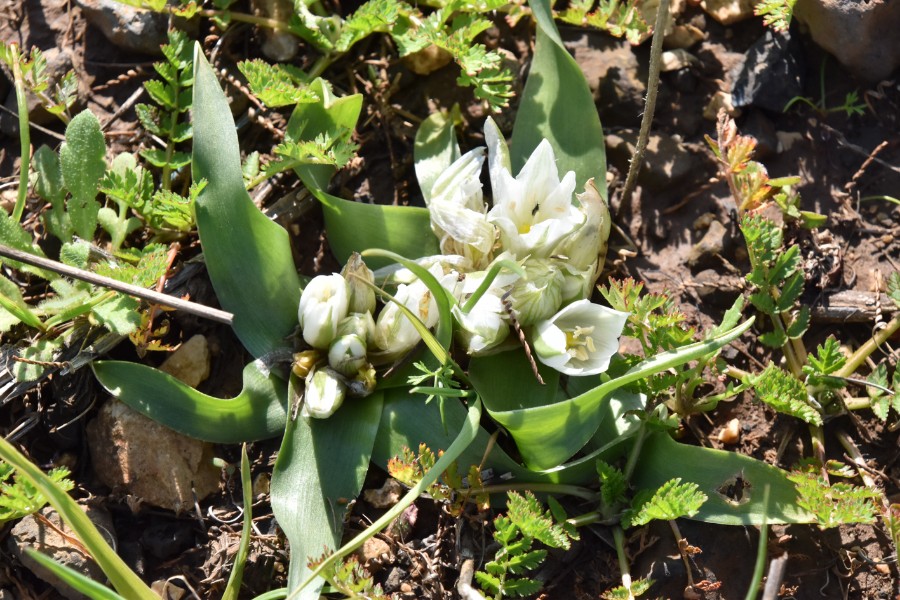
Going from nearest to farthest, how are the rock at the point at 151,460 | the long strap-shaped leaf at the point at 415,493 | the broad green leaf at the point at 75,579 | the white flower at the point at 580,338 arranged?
1. the broad green leaf at the point at 75,579
2. the long strap-shaped leaf at the point at 415,493
3. the white flower at the point at 580,338
4. the rock at the point at 151,460

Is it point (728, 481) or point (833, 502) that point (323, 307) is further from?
point (833, 502)

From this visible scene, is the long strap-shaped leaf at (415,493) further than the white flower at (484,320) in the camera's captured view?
No

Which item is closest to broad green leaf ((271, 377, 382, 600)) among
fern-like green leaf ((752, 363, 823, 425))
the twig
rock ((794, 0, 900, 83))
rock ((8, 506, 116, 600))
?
the twig

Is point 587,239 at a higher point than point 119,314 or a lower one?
higher

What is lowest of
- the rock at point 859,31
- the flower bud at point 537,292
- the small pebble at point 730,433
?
the small pebble at point 730,433

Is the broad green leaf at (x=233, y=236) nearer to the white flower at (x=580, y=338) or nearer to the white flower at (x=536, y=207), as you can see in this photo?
the white flower at (x=536, y=207)

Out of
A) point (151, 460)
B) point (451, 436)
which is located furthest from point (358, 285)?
point (151, 460)

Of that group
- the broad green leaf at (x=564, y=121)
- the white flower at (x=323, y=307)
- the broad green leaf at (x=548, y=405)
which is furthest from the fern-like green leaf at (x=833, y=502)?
the white flower at (x=323, y=307)

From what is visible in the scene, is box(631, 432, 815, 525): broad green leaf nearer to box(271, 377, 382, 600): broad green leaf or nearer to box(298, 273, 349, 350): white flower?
box(271, 377, 382, 600): broad green leaf
